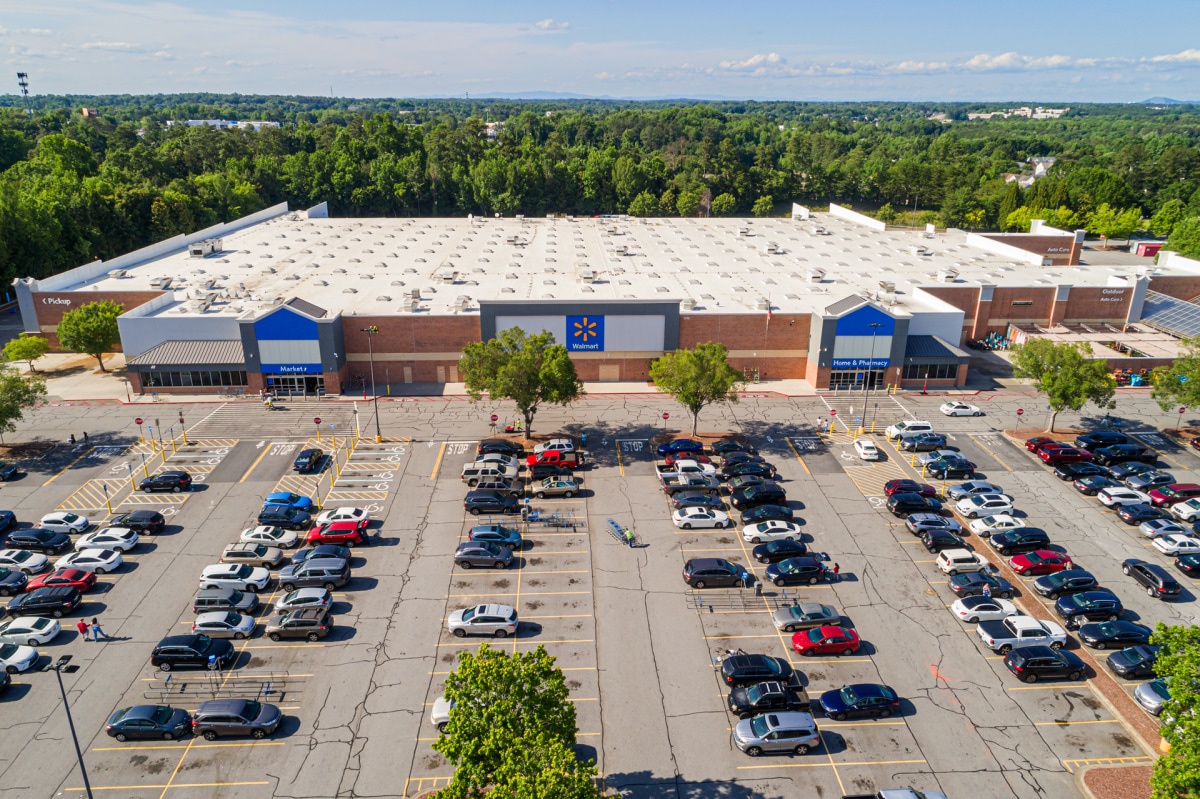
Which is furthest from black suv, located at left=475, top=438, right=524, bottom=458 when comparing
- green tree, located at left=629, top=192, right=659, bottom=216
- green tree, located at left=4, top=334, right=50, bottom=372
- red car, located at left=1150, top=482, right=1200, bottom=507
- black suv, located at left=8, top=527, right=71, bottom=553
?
green tree, located at left=629, top=192, right=659, bottom=216

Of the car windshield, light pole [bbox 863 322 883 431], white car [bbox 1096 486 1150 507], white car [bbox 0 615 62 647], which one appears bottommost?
white car [bbox 0 615 62 647]

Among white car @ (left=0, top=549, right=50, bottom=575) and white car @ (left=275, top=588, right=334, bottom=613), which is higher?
white car @ (left=275, top=588, right=334, bottom=613)

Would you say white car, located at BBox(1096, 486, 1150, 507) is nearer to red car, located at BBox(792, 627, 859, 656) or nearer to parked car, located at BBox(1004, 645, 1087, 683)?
parked car, located at BBox(1004, 645, 1087, 683)

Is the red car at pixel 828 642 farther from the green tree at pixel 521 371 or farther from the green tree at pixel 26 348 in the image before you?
the green tree at pixel 26 348

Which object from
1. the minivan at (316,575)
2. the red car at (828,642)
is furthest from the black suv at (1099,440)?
the minivan at (316,575)

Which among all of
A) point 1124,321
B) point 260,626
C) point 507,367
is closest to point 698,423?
point 507,367

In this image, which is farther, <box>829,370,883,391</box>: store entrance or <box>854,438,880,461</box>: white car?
Result: <box>829,370,883,391</box>: store entrance

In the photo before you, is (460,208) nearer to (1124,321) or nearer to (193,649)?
(1124,321)
